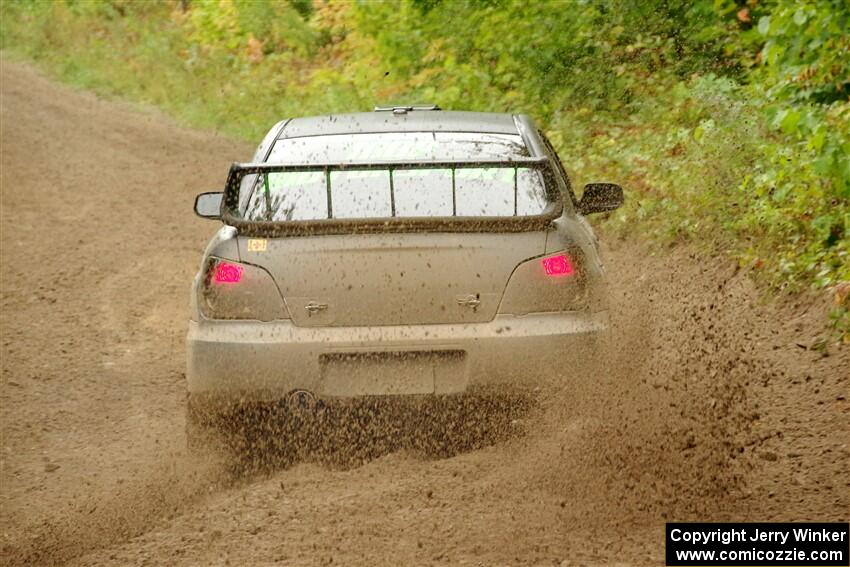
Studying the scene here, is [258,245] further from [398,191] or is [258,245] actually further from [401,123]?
[401,123]

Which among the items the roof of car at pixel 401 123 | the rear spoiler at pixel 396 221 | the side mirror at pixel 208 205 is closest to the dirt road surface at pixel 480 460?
the rear spoiler at pixel 396 221

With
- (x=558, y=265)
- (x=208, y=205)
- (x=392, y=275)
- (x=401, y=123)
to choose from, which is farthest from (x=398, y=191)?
(x=208, y=205)

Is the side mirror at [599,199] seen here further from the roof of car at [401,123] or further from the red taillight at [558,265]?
the red taillight at [558,265]

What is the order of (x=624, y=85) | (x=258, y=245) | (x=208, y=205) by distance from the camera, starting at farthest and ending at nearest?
(x=624, y=85) < (x=208, y=205) < (x=258, y=245)

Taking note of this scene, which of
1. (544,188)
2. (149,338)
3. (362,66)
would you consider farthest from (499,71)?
(544,188)

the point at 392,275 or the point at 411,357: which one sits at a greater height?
the point at 392,275

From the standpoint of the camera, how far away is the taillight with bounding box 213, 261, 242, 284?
16.6 ft

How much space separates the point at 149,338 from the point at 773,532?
5.62 m

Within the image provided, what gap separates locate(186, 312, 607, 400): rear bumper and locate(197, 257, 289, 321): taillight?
0.27 feet

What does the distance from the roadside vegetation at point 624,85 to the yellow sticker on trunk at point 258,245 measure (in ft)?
9.19

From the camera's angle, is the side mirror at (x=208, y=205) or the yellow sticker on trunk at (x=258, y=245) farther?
the side mirror at (x=208, y=205)

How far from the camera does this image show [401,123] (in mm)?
6102

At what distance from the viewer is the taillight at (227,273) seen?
505 cm

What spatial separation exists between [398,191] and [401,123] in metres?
0.92
